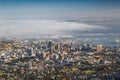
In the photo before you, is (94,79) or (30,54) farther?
(30,54)

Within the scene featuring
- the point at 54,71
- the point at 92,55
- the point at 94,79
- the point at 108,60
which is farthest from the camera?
the point at 92,55

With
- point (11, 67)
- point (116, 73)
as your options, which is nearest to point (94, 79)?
point (116, 73)

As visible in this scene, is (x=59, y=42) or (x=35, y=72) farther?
(x=59, y=42)

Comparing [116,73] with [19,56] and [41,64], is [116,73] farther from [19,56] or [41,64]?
[19,56]

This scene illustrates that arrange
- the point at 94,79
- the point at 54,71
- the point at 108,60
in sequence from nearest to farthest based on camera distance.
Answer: the point at 94,79 → the point at 54,71 → the point at 108,60

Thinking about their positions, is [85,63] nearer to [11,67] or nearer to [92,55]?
[92,55]

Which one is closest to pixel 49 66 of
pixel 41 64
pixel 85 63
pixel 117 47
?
pixel 41 64

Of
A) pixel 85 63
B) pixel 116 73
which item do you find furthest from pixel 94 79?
pixel 85 63

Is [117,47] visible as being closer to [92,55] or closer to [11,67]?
[92,55]
